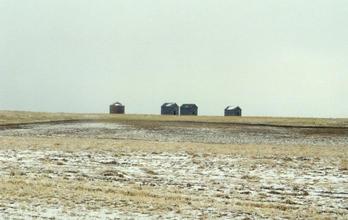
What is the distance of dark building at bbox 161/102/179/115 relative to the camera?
13375 cm

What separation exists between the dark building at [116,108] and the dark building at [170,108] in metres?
11.4

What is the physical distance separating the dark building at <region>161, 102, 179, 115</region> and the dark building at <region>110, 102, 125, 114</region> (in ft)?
37.5

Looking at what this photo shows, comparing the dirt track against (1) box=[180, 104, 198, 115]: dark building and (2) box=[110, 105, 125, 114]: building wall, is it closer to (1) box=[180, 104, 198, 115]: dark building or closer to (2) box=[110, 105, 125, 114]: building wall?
(1) box=[180, 104, 198, 115]: dark building

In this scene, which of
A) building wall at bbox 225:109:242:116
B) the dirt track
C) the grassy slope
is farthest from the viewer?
building wall at bbox 225:109:242:116

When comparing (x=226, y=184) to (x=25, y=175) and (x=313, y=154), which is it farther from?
(x=313, y=154)

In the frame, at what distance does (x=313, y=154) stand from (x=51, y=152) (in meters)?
13.0

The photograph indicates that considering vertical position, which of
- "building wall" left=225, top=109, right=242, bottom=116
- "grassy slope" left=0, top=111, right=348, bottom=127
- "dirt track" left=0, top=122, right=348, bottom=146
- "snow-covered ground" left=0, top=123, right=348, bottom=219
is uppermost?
"building wall" left=225, top=109, right=242, bottom=116

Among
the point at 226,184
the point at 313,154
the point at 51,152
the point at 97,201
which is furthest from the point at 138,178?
the point at 313,154

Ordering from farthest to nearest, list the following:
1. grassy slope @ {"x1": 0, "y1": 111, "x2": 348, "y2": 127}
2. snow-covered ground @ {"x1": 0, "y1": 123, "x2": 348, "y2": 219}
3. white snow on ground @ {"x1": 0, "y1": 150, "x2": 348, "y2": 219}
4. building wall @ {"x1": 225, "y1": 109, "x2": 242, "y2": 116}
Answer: building wall @ {"x1": 225, "y1": 109, "x2": 242, "y2": 116} < grassy slope @ {"x1": 0, "y1": 111, "x2": 348, "y2": 127} < white snow on ground @ {"x1": 0, "y1": 150, "x2": 348, "y2": 219} < snow-covered ground @ {"x1": 0, "y1": 123, "x2": 348, "y2": 219}

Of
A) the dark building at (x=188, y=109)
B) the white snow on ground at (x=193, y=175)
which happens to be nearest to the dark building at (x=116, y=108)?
the dark building at (x=188, y=109)

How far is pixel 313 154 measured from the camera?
83.1 feet

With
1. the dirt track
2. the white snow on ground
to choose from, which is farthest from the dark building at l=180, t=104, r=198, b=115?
the white snow on ground

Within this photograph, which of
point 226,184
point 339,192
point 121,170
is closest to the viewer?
point 339,192

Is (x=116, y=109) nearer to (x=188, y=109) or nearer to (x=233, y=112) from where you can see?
(x=188, y=109)
